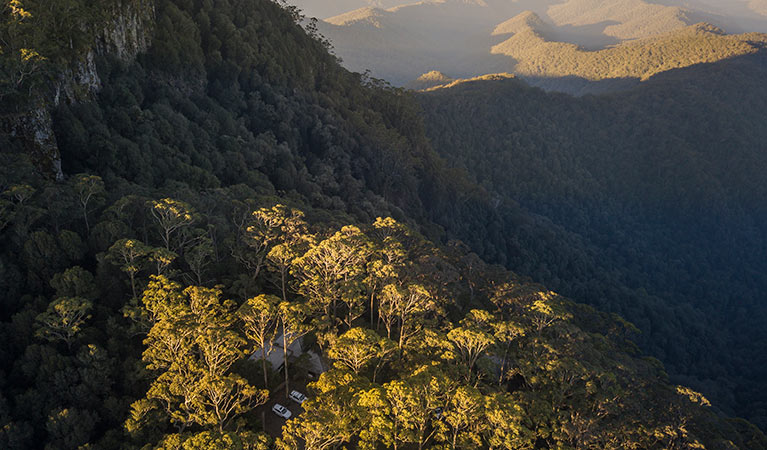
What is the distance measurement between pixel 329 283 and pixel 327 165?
188 feet

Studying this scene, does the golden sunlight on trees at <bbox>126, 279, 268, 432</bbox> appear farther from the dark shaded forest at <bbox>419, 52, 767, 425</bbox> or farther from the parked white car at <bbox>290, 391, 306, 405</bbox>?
the dark shaded forest at <bbox>419, 52, 767, 425</bbox>

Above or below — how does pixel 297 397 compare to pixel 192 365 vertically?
below

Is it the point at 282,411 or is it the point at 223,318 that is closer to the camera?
the point at 223,318

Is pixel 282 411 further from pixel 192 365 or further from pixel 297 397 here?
pixel 192 365

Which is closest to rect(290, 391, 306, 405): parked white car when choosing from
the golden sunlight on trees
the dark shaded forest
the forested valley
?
the forested valley

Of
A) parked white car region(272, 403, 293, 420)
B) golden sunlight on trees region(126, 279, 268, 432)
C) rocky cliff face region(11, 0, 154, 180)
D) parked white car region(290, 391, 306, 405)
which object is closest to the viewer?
golden sunlight on trees region(126, 279, 268, 432)

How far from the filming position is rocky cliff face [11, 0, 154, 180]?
43.1 m

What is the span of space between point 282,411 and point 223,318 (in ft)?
25.4

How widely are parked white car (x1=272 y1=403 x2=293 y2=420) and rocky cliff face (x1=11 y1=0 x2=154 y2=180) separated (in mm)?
36444

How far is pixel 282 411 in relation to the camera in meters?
29.5

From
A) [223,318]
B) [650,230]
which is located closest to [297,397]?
[223,318]

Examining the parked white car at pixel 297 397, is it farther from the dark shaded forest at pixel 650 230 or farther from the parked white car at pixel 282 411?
the dark shaded forest at pixel 650 230

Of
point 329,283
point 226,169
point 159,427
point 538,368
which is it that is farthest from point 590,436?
point 226,169

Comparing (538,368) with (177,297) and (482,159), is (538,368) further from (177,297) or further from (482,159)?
(482,159)
